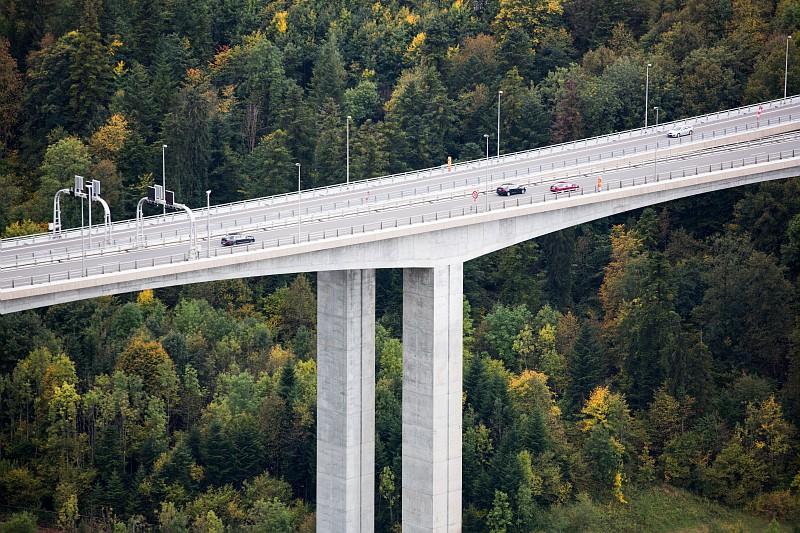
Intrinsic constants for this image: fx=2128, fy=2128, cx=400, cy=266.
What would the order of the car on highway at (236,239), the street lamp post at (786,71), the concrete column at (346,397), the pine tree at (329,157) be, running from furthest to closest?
the pine tree at (329,157) → the street lamp post at (786,71) → the concrete column at (346,397) → the car on highway at (236,239)

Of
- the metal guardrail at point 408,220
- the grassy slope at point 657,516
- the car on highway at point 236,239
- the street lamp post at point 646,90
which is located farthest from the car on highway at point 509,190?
the street lamp post at point 646,90

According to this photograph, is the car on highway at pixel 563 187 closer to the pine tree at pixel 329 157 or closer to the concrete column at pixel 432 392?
the concrete column at pixel 432 392

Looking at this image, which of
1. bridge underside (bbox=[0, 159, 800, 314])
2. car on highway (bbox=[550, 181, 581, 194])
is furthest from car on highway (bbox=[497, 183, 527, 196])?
bridge underside (bbox=[0, 159, 800, 314])

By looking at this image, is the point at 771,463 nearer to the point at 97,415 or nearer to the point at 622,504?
the point at 622,504

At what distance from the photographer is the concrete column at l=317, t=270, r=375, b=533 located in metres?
150

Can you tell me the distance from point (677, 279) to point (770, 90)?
19757mm

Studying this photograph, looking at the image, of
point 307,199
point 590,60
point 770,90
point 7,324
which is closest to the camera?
point 307,199

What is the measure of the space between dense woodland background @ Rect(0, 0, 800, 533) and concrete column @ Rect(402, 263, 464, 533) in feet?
39.6

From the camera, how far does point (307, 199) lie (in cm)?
15938

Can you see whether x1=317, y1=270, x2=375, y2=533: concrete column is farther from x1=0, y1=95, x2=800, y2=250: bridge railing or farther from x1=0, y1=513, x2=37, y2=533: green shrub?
x1=0, y1=513, x2=37, y2=533: green shrub

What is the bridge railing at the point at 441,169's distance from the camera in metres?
151

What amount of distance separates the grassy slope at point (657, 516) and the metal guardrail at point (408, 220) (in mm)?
25565

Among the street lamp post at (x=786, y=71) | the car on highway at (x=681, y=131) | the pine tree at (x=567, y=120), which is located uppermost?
the street lamp post at (x=786, y=71)

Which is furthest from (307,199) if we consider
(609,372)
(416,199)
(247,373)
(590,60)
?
(590,60)
